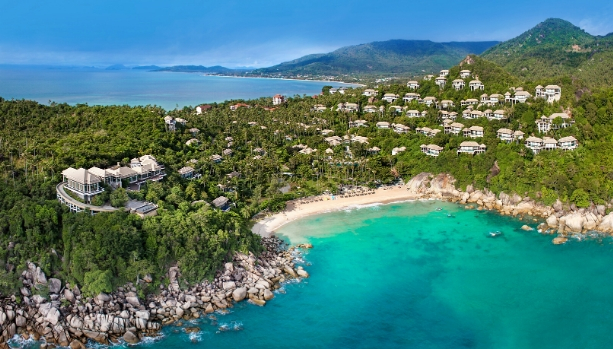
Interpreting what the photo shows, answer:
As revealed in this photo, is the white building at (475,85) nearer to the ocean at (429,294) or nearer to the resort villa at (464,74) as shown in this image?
the resort villa at (464,74)

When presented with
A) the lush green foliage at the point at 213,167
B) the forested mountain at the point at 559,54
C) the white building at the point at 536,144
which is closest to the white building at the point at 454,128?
the lush green foliage at the point at 213,167

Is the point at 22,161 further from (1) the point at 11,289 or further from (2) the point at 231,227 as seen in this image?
(2) the point at 231,227

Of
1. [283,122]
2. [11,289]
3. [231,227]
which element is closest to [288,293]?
[231,227]

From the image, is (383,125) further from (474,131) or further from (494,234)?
(494,234)

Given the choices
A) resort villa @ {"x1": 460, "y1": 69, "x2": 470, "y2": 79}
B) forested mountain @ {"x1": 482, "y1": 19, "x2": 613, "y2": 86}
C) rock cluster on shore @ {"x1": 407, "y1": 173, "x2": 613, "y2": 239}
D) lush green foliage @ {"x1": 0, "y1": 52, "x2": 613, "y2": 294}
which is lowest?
rock cluster on shore @ {"x1": 407, "y1": 173, "x2": 613, "y2": 239}

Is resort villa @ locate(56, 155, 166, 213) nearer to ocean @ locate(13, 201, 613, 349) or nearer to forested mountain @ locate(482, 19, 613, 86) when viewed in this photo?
ocean @ locate(13, 201, 613, 349)

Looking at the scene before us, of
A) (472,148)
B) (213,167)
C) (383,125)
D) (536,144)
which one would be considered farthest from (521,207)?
(213,167)

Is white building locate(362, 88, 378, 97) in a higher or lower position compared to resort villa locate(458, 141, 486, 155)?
higher

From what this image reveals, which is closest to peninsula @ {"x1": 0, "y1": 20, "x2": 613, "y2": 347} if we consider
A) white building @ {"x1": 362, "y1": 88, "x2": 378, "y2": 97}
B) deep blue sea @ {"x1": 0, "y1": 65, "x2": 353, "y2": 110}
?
white building @ {"x1": 362, "y1": 88, "x2": 378, "y2": 97}
